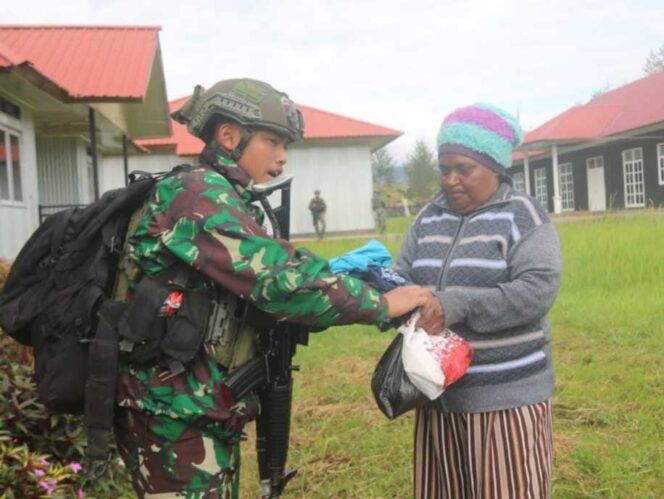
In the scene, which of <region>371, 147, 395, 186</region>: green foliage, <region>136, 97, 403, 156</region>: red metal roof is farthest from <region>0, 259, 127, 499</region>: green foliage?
<region>371, 147, 395, 186</region>: green foliage

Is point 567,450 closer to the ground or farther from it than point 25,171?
closer to the ground

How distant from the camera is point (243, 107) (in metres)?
1.83

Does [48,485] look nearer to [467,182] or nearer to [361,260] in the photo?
[361,260]

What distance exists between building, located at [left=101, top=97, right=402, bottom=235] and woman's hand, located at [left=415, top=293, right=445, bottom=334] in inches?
873

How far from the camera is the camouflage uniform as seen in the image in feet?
5.46

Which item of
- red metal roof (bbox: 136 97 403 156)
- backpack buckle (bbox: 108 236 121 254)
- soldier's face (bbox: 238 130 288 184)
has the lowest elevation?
backpack buckle (bbox: 108 236 121 254)

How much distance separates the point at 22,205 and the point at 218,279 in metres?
10.2

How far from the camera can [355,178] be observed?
80.7 ft

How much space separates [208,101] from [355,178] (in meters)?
22.9

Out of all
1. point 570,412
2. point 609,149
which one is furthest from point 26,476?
point 609,149

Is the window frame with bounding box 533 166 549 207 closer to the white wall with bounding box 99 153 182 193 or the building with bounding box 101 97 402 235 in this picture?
the building with bounding box 101 97 402 235

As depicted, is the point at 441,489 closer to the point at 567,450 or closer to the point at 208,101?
the point at 208,101

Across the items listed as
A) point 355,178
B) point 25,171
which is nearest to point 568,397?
point 25,171

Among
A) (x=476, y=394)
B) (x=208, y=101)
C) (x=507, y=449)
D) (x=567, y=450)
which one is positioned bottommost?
(x=567, y=450)
